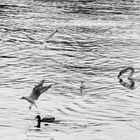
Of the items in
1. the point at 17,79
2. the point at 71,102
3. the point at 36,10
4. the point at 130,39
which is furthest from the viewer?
the point at 36,10

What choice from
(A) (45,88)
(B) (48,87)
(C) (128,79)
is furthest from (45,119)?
(C) (128,79)

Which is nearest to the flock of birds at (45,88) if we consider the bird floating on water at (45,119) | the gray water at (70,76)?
the bird floating on water at (45,119)

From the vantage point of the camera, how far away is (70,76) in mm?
22531

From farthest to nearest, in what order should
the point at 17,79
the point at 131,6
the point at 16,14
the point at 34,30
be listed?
the point at 131,6 < the point at 16,14 < the point at 34,30 < the point at 17,79

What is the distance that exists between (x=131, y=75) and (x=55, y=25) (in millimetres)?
22022

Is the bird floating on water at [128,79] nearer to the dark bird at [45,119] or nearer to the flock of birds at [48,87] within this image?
the flock of birds at [48,87]

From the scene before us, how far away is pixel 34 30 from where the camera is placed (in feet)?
131

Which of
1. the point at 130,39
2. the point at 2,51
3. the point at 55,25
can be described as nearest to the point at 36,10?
the point at 55,25

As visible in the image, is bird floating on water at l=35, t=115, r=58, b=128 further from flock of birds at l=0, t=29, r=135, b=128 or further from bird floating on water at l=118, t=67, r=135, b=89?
bird floating on water at l=118, t=67, r=135, b=89

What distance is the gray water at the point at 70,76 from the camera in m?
14.6

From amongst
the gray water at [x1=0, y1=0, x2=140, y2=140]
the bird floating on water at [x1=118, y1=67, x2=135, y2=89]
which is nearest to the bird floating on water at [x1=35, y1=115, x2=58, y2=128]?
the gray water at [x1=0, y1=0, x2=140, y2=140]

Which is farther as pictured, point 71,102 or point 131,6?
point 131,6

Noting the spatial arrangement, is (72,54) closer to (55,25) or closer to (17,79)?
(17,79)

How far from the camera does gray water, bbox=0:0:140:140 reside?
14.6 metres
